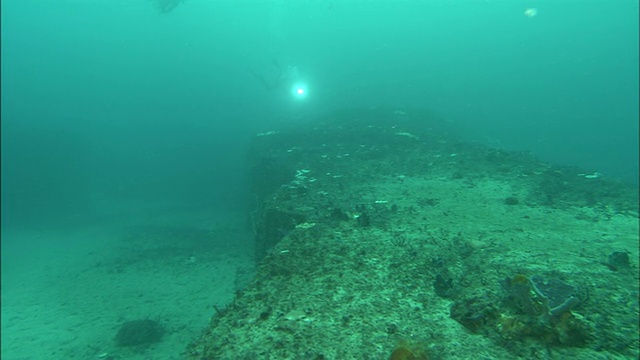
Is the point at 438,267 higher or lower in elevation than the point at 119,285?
higher

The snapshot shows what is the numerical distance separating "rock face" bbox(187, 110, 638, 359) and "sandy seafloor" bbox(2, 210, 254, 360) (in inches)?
159

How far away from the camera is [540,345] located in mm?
4816

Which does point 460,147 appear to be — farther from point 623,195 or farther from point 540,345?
point 540,345

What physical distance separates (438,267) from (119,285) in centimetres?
1459

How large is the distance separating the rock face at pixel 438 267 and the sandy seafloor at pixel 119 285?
13.2 feet

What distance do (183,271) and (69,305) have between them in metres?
4.48

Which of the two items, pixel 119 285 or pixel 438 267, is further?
pixel 119 285

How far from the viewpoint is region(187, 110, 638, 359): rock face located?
202 inches

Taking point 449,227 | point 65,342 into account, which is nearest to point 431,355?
point 449,227

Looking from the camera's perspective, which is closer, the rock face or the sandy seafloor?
the rock face

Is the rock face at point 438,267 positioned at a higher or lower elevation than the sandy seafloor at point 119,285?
higher

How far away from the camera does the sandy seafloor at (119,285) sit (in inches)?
474

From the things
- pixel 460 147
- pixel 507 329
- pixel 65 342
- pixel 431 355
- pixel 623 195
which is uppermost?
pixel 460 147

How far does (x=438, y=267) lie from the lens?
7.79 metres
